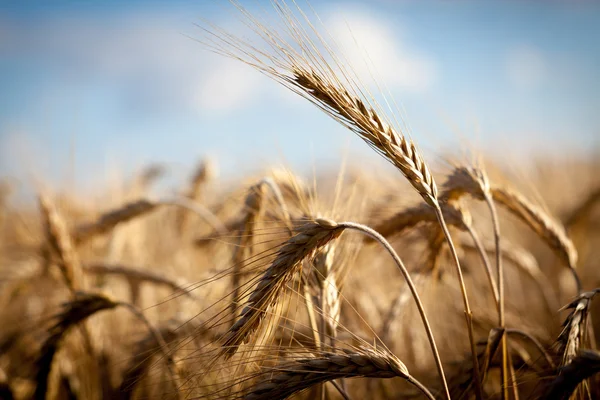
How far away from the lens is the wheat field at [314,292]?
111 cm

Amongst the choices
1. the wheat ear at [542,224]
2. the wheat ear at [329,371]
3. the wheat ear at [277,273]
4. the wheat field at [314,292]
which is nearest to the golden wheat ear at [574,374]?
the wheat field at [314,292]

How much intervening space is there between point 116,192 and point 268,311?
3.10m

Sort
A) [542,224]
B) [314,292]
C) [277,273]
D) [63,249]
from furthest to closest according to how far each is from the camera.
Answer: [63,249]
[542,224]
[314,292]
[277,273]

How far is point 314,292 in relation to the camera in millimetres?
1398

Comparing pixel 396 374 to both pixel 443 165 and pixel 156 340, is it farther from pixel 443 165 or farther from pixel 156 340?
pixel 156 340

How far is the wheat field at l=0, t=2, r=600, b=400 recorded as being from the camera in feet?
3.65

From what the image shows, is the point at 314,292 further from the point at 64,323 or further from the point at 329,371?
the point at 64,323

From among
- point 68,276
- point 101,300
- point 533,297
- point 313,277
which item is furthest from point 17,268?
point 533,297

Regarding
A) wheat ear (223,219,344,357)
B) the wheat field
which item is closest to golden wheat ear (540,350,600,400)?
the wheat field

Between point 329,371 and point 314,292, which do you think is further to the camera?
point 314,292

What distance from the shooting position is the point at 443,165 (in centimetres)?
168

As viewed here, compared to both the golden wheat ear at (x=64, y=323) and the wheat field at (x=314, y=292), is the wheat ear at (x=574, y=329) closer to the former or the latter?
the wheat field at (x=314, y=292)

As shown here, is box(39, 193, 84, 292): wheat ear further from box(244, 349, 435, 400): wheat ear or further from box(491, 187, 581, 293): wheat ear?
box(491, 187, 581, 293): wheat ear

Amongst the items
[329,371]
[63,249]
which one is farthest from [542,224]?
[63,249]
